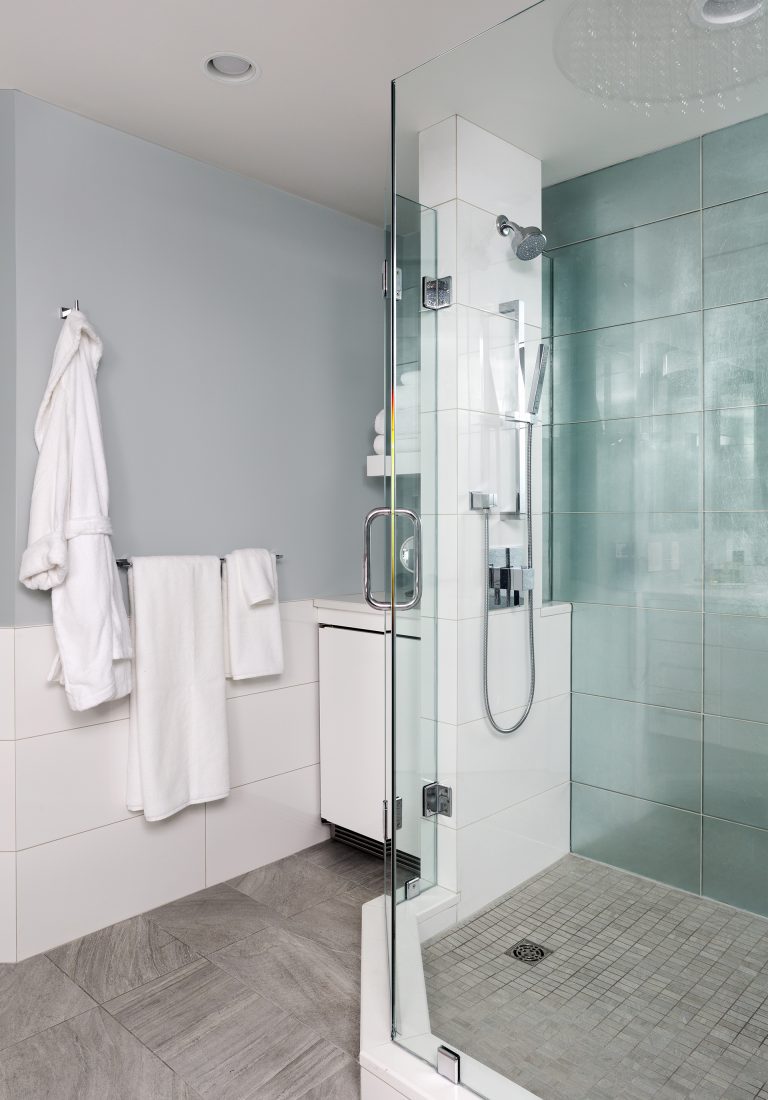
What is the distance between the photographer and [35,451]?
212 cm

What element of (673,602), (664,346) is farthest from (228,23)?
(673,602)

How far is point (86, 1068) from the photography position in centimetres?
169

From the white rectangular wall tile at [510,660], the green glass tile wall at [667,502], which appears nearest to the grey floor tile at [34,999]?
the white rectangular wall tile at [510,660]

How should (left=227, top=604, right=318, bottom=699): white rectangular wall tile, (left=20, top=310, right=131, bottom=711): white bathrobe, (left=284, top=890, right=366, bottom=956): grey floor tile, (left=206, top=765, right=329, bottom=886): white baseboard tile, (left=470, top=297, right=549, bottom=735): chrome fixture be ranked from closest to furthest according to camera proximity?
(left=470, top=297, right=549, bottom=735): chrome fixture < (left=20, top=310, right=131, bottom=711): white bathrobe < (left=284, top=890, right=366, bottom=956): grey floor tile < (left=206, top=765, right=329, bottom=886): white baseboard tile < (left=227, top=604, right=318, bottom=699): white rectangular wall tile

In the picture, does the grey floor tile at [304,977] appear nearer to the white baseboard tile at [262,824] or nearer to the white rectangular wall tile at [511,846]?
the white baseboard tile at [262,824]

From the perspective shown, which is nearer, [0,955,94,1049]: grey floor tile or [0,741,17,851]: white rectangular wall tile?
[0,955,94,1049]: grey floor tile

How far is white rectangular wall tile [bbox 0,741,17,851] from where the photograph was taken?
2074 millimetres

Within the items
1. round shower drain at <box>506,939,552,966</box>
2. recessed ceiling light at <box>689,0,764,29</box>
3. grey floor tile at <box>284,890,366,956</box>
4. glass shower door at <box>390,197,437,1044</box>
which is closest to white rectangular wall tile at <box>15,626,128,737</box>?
grey floor tile at <box>284,890,366,956</box>

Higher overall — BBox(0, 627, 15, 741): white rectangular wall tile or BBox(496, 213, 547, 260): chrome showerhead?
BBox(496, 213, 547, 260): chrome showerhead

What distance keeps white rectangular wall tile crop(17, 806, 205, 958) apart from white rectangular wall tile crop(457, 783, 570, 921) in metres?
1.14

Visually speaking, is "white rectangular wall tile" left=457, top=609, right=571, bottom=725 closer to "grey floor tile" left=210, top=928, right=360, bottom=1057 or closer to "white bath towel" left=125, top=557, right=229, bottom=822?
"grey floor tile" left=210, top=928, right=360, bottom=1057

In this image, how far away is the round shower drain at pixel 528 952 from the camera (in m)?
1.39

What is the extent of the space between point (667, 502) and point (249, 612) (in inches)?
60.7

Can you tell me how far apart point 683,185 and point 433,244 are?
1.94 feet
